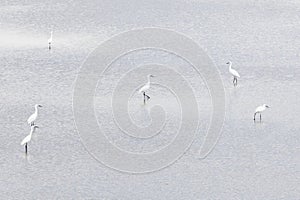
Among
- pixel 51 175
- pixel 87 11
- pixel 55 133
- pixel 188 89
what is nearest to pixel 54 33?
pixel 87 11

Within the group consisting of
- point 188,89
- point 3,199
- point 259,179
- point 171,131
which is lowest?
point 3,199

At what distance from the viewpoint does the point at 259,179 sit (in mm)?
11438

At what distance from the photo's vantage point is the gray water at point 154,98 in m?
11.3

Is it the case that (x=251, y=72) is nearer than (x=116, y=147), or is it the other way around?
(x=116, y=147)

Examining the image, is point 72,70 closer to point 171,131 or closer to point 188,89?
point 188,89

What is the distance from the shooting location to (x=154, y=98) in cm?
1395

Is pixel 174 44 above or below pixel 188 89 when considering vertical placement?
above

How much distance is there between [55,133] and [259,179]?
2.82 meters

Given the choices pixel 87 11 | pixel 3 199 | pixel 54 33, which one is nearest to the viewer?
pixel 3 199

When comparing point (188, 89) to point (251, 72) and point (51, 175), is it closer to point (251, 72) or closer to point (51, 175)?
point (251, 72)

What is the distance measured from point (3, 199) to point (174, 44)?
255 inches

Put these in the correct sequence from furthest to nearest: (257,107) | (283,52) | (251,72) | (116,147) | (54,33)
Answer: (54,33)
(283,52)
(251,72)
(257,107)
(116,147)

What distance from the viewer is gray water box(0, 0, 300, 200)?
11312mm

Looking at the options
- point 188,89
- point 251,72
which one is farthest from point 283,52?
point 188,89
